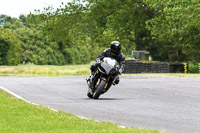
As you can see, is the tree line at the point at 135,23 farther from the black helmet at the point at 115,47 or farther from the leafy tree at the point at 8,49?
the leafy tree at the point at 8,49

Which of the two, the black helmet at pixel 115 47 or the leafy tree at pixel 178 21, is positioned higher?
the leafy tree at pixel 178 21

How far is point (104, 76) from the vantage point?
16391 millimetres

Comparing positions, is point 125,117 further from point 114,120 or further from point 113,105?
point 113,105

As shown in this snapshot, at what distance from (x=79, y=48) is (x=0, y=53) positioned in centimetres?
2757

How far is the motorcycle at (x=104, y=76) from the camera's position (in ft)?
52.7

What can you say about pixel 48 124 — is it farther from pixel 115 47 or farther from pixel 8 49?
pixel 8 49

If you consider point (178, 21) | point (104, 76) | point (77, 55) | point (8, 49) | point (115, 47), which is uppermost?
point (178, 21)

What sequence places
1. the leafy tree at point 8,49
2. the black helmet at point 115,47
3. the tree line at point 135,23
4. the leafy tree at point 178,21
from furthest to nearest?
1. the leafy tree at point 8,49
2. the tree line at point 135,23
3. the leafy tree at point 178,21
4. the black helmet at point 115,47

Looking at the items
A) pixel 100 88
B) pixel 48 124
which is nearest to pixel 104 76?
pixel 100 88

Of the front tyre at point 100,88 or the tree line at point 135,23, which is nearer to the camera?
the front tyre at point 100,88

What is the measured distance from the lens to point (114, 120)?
10766 millimetres

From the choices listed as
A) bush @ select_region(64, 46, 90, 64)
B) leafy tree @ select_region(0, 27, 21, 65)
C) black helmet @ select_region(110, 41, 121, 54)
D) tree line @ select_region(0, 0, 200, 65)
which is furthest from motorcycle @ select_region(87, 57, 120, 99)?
bush @ select_region(64, 46, 90, 64)

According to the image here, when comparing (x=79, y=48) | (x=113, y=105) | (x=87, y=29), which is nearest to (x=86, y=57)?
(x=79, y=48)

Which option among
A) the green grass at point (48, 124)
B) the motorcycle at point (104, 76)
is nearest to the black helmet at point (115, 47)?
the motorcycle at point (104, 76)
